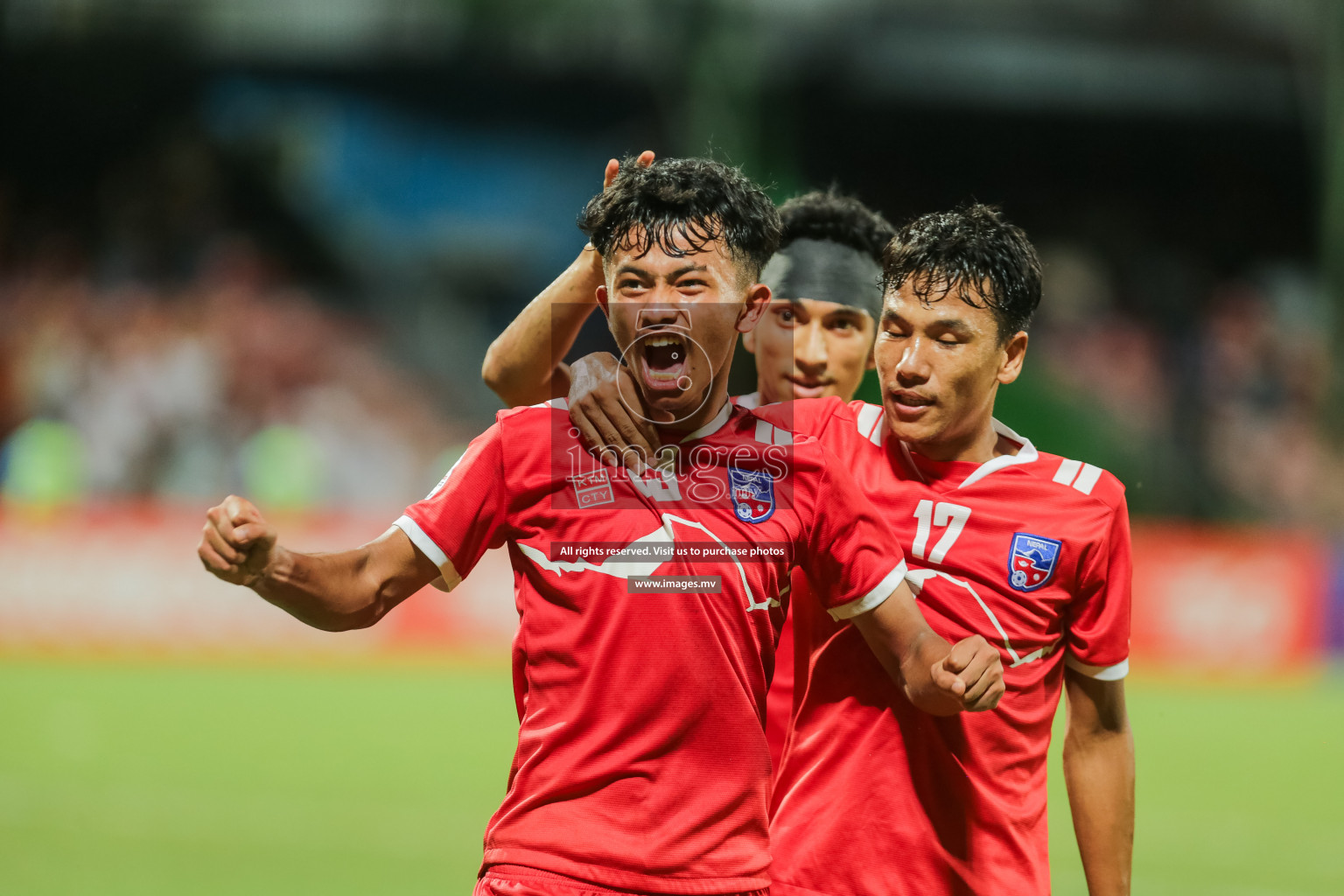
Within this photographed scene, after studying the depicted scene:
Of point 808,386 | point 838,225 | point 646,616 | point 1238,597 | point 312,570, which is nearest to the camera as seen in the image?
point 312,570

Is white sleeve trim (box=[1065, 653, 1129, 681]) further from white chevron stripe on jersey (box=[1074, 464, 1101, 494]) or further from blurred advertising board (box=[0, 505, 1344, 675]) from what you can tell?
blurred advertising board (box=[0, 505, 1344, 675])

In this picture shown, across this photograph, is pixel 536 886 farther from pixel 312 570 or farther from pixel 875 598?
pixel 875 598

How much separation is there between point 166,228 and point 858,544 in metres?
16.6

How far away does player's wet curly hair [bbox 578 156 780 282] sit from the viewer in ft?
8.85

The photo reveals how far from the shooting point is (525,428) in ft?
8.90

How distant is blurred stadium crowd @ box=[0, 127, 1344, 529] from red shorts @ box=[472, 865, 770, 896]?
32.9 feet

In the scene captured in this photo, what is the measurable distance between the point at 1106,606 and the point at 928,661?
1.67 ft

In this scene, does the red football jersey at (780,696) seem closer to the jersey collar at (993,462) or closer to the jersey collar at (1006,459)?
the jersey collar at (993,462)

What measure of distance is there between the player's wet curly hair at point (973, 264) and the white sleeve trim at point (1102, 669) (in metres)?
0.67

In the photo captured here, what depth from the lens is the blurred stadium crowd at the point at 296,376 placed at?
1519cm

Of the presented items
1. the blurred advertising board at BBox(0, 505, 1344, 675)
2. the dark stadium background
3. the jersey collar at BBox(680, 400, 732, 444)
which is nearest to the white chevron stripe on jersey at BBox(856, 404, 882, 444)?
the jersey collar at BBox(680, 400, 732, 444)

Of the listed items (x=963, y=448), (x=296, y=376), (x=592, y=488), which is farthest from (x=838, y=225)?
(x=296, y=376)

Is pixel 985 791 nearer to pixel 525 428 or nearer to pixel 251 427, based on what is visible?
pixel 525 428

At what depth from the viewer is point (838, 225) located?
3.82 meters
